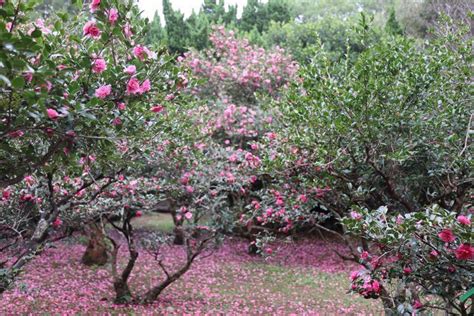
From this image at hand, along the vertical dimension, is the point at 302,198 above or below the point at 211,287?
above

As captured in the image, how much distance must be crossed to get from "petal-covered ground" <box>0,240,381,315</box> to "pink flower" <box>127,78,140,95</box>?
148 inches

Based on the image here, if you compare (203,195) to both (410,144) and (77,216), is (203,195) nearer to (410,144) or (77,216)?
(77,216)

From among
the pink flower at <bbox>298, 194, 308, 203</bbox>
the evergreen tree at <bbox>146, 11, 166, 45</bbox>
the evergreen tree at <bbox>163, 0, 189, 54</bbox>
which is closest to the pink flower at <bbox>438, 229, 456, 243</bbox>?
the pink flower at <bbox>298, 194, 308, 203</bbox>

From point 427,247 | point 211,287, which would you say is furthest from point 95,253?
point 427,247

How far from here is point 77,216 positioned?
20.2ft

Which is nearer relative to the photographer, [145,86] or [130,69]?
[130,69]

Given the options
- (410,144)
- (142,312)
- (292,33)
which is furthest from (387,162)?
(292,33)

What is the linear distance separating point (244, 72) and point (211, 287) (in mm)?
6604

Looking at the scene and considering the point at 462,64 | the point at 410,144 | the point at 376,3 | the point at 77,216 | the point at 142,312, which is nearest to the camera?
the point at 410,144

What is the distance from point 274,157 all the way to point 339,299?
474 cm

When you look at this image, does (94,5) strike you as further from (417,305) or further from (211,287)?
(211,287)

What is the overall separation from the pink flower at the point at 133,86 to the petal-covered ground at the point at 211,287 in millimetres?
3768

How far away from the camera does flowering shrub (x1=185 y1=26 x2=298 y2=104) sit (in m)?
14.0

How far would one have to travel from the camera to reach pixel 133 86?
9.41 ft
